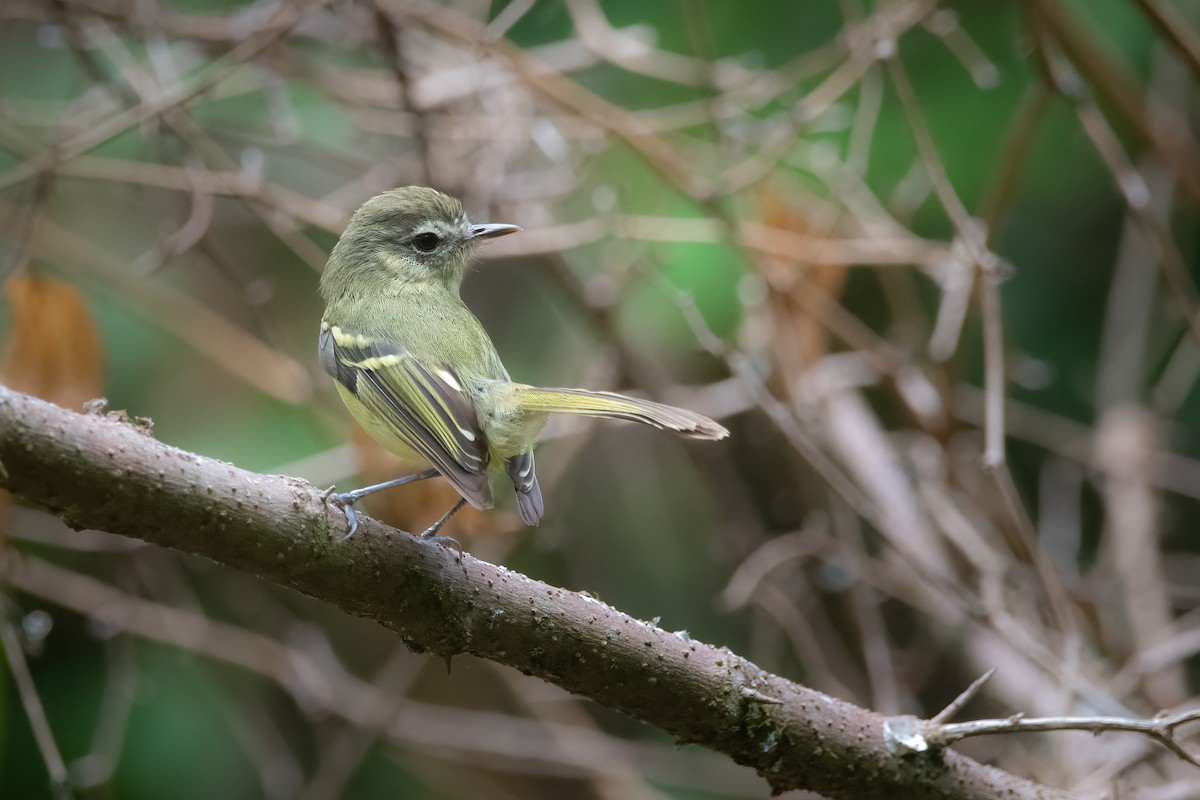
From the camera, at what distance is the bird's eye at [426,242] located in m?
2.94

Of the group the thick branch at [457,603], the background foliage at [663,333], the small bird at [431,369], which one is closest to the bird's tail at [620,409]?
the small bird at [431,369]

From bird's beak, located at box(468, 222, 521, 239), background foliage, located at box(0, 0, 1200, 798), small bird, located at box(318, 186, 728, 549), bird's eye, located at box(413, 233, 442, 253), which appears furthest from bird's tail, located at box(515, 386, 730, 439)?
background foliage, located at box(0, 0, 1200, 798)

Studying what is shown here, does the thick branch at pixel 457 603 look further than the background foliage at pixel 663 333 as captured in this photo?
No

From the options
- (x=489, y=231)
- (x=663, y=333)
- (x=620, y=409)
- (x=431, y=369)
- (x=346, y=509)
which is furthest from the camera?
(x=663, y=333)

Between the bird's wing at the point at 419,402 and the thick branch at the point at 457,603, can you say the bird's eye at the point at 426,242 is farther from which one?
the thick branch at the point at 457,603

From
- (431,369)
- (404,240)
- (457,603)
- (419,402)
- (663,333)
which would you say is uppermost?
(663,333)

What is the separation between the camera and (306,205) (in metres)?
3.93

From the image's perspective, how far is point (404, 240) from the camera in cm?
295

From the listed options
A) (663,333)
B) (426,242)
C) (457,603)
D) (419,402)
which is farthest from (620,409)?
(663,333)

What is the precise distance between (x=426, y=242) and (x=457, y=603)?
132 cm


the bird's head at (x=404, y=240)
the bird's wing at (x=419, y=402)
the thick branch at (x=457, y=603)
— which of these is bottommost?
the thick branch at (x=457, y=603)

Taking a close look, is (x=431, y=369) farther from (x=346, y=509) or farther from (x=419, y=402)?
(x=346, y=509)

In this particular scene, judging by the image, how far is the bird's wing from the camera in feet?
7.07

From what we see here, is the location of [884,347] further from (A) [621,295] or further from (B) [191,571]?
(B) [191,571]
